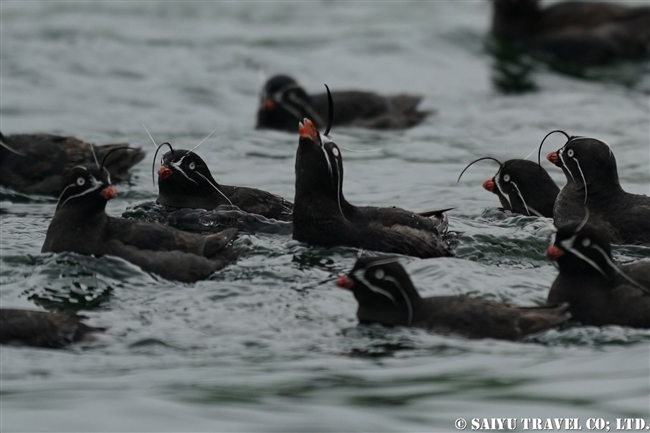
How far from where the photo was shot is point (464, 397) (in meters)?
9.62

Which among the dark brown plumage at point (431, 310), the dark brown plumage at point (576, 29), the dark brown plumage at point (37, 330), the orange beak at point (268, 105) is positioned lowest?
the dark brown plumage at point (37, 330)

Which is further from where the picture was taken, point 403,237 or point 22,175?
point 22,175

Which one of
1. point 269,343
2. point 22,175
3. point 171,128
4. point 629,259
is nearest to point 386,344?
point 269,343

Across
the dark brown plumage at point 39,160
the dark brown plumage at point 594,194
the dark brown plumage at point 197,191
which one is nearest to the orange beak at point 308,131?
the dark brown plumage at point 197,191

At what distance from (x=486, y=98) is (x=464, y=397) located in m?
14.7

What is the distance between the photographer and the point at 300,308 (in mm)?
11125

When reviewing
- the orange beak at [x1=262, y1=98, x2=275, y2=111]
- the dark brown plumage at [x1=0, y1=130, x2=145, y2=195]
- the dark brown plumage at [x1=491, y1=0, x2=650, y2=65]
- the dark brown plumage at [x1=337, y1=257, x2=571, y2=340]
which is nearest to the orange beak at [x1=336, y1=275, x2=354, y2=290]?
the dark brown plumage at [x1=337, y1=257, x2=571, y2=340]

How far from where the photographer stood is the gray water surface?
30.8ft

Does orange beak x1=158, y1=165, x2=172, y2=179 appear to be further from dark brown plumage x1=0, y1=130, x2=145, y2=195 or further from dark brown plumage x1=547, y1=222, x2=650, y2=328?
dark brown plumage x1=547, y1=222, x2=650, y2=328

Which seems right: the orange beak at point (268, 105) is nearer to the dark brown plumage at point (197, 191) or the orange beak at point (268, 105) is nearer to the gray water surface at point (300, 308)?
the gray water surface at point (300, 308)

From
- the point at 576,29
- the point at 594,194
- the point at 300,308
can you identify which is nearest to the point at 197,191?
the point at 300,308

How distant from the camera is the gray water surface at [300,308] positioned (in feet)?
30.8

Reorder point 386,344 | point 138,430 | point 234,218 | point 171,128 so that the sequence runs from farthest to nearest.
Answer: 1. point 171,128
2. point 234,218
3. point 386,344
4. point 138,430

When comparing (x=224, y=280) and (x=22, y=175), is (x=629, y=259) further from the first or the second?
(x=22, y=175)
